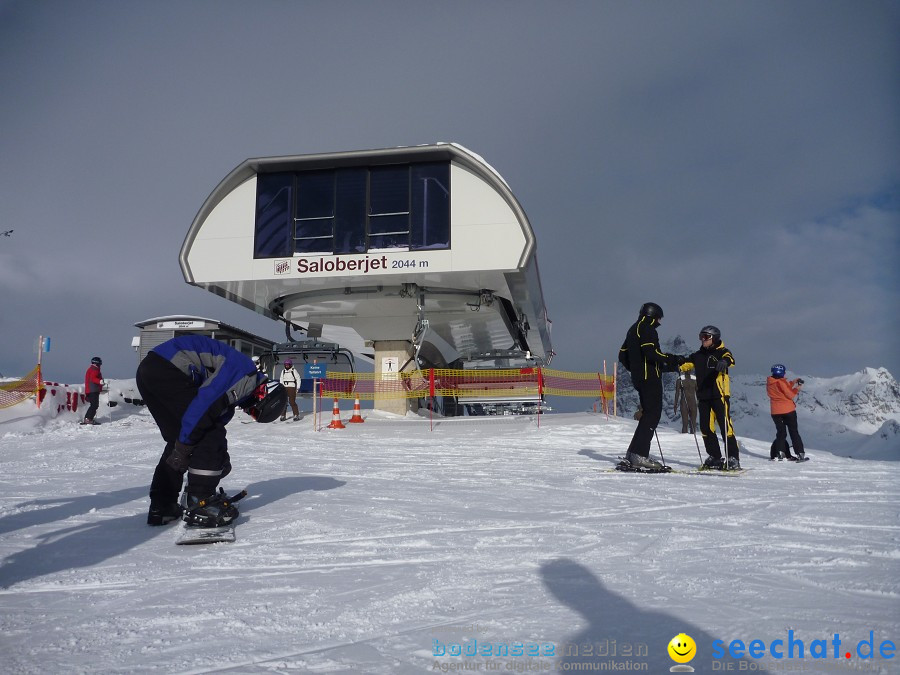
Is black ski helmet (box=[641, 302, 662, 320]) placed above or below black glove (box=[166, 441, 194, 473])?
above

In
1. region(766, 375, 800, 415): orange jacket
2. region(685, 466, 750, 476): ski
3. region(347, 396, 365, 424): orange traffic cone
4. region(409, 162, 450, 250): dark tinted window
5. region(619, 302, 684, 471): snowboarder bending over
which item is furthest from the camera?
region(409, 162, 450, 250): dark tinted window

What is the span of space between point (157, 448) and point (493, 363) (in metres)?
12.5

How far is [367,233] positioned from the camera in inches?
718

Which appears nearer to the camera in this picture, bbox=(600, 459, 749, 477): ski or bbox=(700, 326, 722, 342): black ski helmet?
bbox=(600, 459, 749, 477): ski

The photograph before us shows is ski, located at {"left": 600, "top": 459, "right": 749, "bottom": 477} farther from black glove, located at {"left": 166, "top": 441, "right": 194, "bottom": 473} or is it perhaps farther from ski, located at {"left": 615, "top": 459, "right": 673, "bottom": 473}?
black glove, located at {"left": 166, "top": 441, "right": 194, "bottom": 473}

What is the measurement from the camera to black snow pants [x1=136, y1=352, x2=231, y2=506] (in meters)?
3.88

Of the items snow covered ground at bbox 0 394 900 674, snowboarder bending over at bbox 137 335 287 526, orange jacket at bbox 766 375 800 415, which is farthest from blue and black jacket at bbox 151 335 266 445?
orange jacket at bbox 766 375 800 415

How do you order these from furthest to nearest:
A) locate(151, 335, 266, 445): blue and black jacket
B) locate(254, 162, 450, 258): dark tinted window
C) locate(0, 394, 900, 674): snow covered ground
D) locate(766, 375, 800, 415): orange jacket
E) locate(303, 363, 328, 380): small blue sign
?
locate(254, 162, 450, 258): dark tinted window → locate(303, 363, 328, 380): small blue sign → locate(766, 375, 800, 415): orange jacket → locate(151, 335, 266, 445): blue and black jacket → locate(0, 394, 900, 674): snow covered ground

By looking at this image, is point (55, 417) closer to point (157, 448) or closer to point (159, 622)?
point (157, 448)

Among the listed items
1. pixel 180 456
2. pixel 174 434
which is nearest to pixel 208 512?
pixel 180 456

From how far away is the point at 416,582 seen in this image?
107 inches

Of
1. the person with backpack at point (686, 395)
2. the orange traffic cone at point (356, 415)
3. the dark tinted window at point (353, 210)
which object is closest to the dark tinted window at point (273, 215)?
the dark tinted window at point (353, 210)

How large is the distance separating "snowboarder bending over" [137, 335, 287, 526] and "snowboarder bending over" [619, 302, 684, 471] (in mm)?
4089

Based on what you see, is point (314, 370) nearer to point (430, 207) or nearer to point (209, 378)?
point (430, 207)
